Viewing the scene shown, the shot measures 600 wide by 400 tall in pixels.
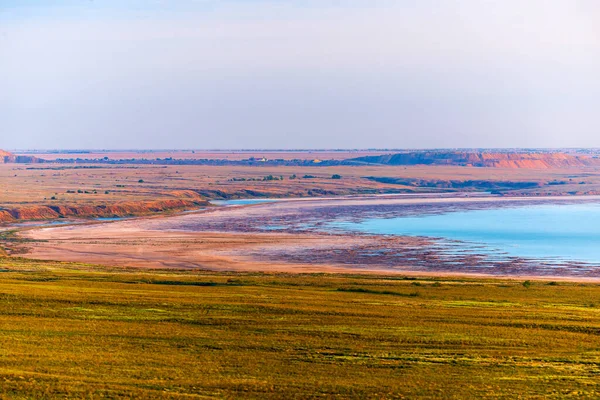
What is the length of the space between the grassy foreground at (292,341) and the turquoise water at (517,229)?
2160cm

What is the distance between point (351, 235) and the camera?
68.8 meters

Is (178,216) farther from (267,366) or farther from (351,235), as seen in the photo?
(267,366)

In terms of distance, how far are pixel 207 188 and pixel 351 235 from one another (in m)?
55.9

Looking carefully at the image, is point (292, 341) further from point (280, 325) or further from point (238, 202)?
point (238, 202)

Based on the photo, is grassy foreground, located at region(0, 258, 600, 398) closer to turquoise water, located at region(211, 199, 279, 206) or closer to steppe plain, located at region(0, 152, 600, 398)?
steppe plain, located at region(0, 152, 600, 398)

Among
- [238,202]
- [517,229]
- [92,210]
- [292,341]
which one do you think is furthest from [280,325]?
[238,202]

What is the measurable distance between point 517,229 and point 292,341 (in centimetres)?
5217

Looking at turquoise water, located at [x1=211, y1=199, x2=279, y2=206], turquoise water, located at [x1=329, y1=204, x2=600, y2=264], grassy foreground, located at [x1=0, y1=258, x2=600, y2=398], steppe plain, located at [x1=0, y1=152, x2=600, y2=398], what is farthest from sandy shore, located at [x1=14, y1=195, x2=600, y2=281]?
turquoise water, located at [x1=211, y1=199, x2=279, y2=206]

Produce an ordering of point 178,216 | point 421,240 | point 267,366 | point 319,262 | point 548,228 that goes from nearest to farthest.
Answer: point 267,366
point 319,262
point 421,240
point 548,228
point 178,216

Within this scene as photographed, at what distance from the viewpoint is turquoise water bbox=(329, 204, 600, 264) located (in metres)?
59.7

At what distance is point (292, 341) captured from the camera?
999 inches

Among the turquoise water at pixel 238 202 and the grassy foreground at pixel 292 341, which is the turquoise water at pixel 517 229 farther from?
the turquoise water at pixel 238 202

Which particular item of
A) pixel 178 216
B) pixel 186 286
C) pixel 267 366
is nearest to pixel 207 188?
pixel 178 216

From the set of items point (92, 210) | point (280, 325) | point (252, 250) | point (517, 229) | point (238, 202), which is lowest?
point (252, 250)
